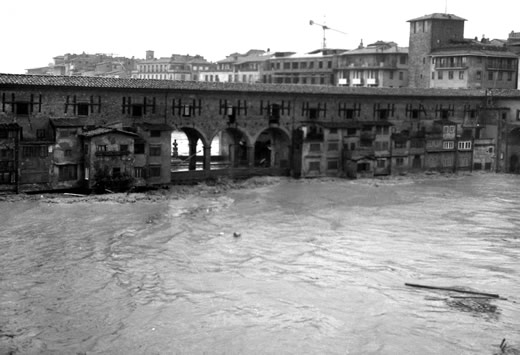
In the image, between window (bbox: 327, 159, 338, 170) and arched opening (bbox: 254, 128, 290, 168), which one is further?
arched opening (bbox: 254, 128, 290, 168)

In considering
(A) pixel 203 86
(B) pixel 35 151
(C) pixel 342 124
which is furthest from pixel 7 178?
(C) pixel 342 124

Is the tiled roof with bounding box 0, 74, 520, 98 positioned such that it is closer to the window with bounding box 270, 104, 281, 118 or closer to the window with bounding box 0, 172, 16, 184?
the window with bounding box 270, 104, 281, 118

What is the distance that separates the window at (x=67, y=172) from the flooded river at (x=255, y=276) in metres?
2.33

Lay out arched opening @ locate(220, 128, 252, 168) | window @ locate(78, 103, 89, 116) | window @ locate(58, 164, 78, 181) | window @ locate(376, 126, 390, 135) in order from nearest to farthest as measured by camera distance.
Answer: window @ locate(58, 164, 78, 181) → window @ locate(78, 103, 89, 116) → arched opening @ locate(220, 128, 252, 168) → window @ locate(376, 126, 390, 135)

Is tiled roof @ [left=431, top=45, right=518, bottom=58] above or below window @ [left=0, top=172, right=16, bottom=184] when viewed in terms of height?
above

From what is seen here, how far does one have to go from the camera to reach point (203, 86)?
42.8 metres

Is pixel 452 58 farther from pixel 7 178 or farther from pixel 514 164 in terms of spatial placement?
pixel 7 178

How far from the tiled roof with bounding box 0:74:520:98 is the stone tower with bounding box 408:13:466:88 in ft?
33.8

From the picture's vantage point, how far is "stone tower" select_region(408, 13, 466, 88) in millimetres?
63250

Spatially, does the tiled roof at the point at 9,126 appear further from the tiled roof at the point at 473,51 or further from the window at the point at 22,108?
the tiled roof at the point at 473,51

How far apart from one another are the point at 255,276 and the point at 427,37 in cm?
4520

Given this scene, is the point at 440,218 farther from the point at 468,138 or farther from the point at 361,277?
the point at 468,138

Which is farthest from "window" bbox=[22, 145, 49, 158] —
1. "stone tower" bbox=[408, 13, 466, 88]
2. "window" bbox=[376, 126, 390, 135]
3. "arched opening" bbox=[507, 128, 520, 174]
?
"stone tower" bbox=[408, 13, 466, 88]

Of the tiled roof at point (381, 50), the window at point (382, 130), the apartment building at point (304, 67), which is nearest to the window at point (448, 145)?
the window at point (382, 130)
